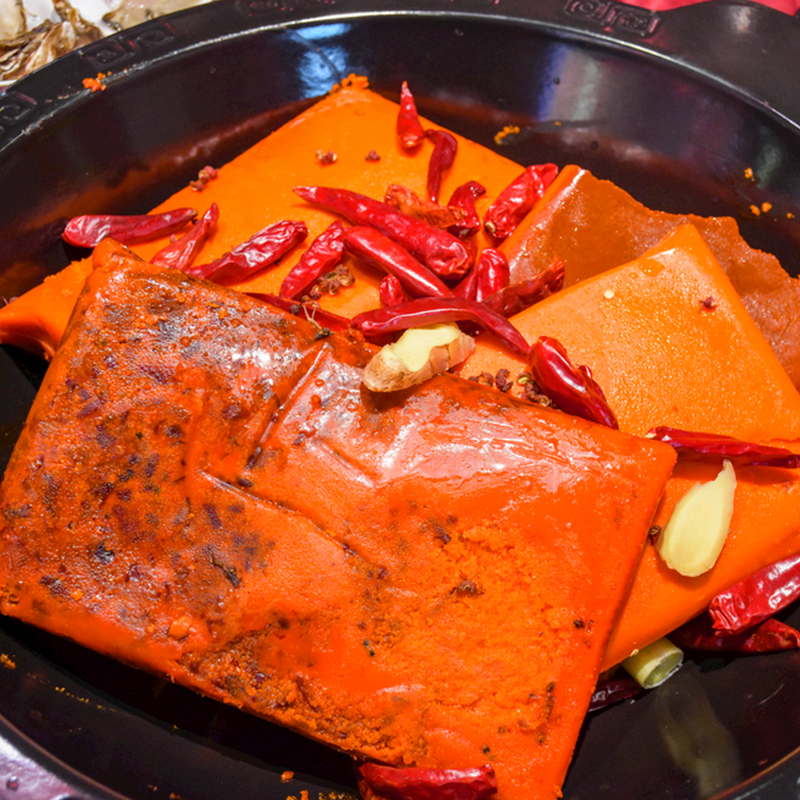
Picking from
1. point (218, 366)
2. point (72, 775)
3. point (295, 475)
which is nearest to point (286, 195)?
point (218, 366)

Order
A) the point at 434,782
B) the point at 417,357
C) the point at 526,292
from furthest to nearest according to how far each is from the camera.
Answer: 1. the point at 526,292
2. the point at 417,357
3. the point at 434,782

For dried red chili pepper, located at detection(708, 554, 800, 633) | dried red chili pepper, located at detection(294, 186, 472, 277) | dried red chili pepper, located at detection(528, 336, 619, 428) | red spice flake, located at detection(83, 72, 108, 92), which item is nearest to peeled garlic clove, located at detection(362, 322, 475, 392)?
dried red chili pepper, located at detection(528, 336, 619, 428)

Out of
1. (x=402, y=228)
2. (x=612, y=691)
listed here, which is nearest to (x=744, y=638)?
(x=612, y=691)

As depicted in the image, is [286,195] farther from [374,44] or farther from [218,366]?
[218,366]

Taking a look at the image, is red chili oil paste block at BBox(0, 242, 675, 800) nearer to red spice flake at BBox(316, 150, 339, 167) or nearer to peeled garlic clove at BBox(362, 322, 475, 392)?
peeled garlic clove at BBox(362, 322, 475, 392)

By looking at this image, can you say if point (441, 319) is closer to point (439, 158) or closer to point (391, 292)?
point (391, 292)

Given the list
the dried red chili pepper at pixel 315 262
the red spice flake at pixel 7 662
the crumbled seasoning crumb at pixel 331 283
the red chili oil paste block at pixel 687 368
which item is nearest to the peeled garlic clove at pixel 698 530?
the red chili oil paste block at pixel 687 368

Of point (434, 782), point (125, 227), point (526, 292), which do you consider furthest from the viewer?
point (125, 227)
